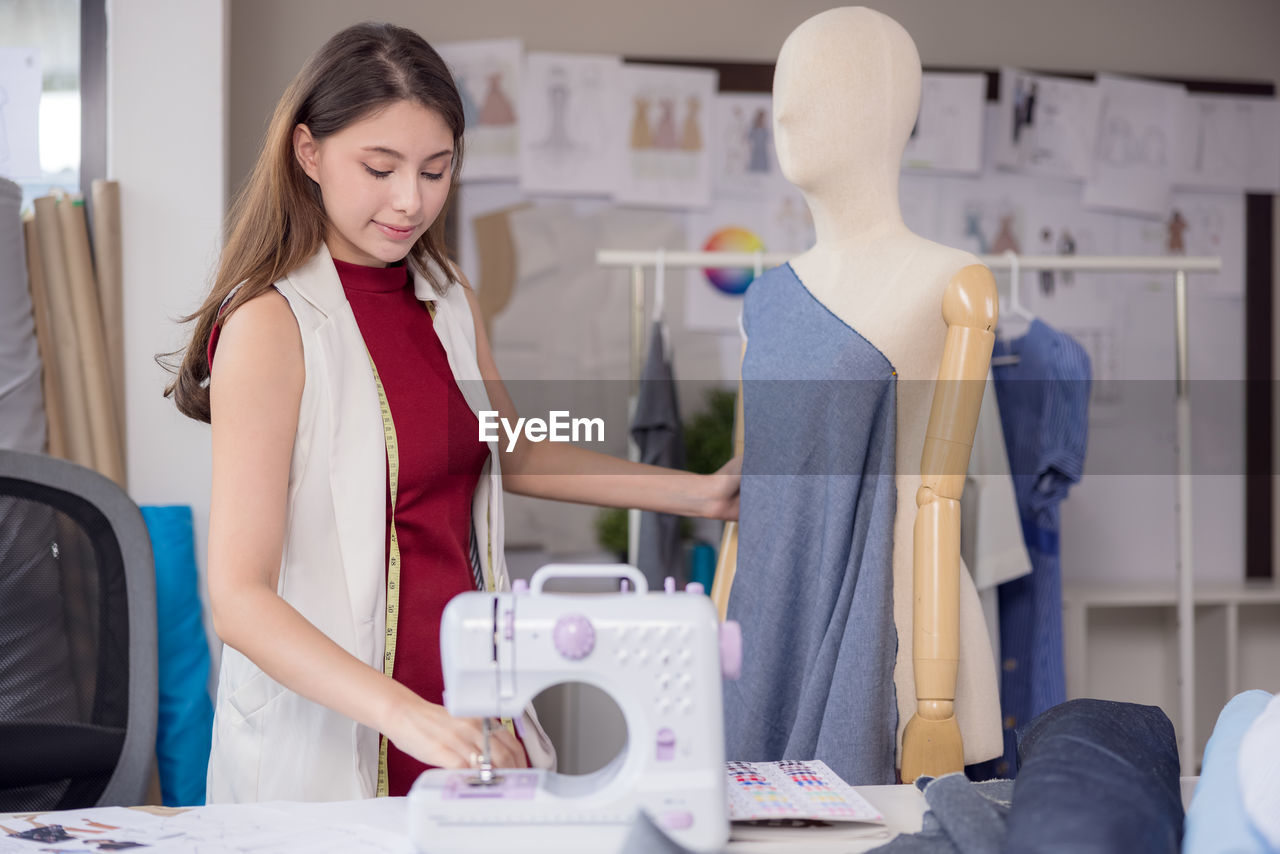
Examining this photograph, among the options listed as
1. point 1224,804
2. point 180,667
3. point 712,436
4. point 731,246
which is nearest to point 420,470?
point 1224,804

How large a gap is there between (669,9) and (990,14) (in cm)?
103

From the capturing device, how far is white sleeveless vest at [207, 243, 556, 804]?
1333mm

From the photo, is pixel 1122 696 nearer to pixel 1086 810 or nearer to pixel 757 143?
pixel 757 143

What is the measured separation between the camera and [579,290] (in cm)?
339

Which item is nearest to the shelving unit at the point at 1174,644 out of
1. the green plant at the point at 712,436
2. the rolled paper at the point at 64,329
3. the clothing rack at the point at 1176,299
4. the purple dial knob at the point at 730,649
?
the clothing rack at the point at 1176,299

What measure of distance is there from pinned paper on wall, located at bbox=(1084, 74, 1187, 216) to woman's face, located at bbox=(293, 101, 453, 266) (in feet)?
9.07

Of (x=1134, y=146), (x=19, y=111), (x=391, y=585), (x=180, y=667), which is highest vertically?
(x=1134, y=146)

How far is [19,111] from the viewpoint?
266cm

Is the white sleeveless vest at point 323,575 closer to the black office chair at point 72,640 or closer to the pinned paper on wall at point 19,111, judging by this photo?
the black office chair at point 72,640

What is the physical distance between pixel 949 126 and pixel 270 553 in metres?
2.83

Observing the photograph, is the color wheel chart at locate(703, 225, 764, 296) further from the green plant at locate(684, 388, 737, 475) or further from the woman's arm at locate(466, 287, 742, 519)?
the woman's arm at locate(466, 287, 742, 519)

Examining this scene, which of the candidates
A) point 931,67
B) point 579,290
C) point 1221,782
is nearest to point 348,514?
point 1221,782

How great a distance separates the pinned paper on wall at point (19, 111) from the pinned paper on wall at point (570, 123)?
1.31m

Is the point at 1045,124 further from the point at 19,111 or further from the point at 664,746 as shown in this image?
the point at 664,746
